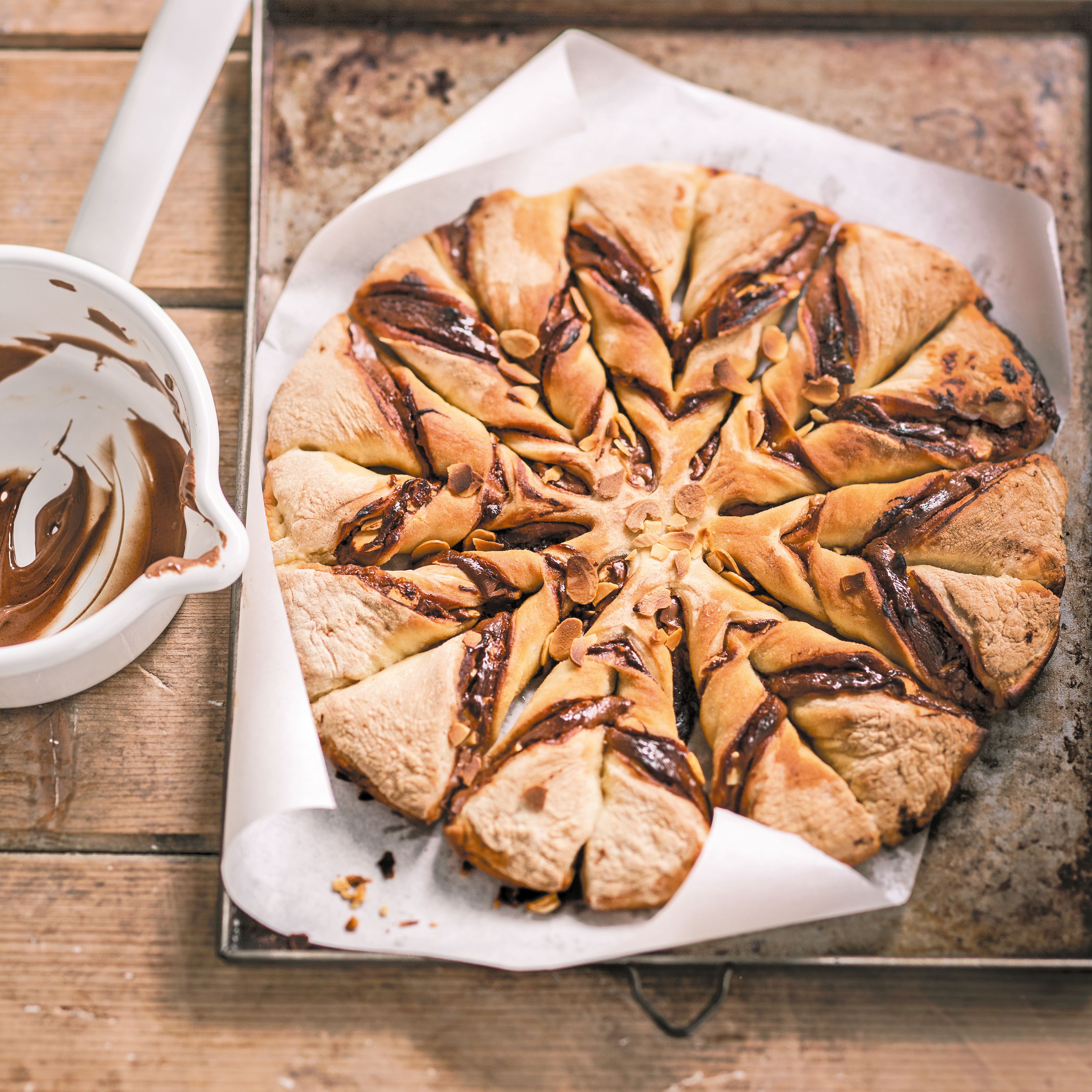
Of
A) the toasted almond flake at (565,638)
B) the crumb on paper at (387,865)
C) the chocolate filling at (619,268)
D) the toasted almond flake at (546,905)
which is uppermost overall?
the chocolate filling at (619,268)

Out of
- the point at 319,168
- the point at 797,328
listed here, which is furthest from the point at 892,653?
the point at 319,168

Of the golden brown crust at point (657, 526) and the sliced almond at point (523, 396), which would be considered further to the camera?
the sliced almond at point (523, 396)

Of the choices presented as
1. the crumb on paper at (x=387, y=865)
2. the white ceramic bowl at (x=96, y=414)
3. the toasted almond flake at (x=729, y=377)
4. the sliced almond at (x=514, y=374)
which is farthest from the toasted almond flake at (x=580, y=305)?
the crumb on paper at (x=387, y=865)

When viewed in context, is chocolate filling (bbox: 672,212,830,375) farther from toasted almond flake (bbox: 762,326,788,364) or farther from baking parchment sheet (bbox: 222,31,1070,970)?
baking parchment sheet (bbox: 222,31,1070,970)

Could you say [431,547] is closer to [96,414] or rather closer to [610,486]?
[610,486]

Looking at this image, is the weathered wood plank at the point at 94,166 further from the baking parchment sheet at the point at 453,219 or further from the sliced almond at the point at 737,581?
the sliced almond at the point at 737,581

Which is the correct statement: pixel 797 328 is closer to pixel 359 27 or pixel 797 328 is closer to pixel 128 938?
pixel 359 27
